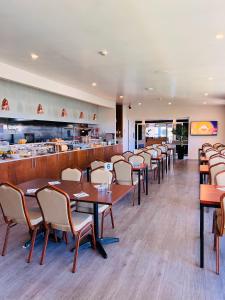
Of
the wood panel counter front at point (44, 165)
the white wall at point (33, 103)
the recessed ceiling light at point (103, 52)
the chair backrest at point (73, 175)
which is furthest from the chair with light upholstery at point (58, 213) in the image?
the white wall at point (33, 103)

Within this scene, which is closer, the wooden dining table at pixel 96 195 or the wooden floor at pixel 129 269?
the wooden floor at pixel 129 269

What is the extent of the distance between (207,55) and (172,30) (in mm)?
1578

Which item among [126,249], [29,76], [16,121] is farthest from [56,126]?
[126,249]

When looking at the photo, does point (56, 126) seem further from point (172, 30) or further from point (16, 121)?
point (172, 30)

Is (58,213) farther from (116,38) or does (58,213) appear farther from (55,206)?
(116,38)

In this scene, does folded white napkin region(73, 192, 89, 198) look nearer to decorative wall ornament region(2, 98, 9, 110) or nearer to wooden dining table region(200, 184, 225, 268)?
wooden dining table region(200, 184, 225, 268)

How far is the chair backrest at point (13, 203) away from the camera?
2.76 meters

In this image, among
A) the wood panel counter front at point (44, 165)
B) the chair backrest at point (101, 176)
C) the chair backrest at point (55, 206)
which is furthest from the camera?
the wood panel counter front at point (44, 165)

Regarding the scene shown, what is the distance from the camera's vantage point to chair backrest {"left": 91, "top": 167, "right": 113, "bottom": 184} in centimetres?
397

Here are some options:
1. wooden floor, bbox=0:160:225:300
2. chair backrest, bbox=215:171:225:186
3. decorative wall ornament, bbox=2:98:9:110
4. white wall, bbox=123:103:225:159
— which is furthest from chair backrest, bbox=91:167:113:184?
white wall, bbox=123:103:225:159

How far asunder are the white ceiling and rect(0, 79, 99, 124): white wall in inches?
38.9

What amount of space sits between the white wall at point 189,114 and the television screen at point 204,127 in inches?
6.7

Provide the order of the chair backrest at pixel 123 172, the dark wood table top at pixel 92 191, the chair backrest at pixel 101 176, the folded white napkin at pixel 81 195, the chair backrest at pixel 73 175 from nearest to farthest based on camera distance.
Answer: the dark wood table top at pixel 92 191
the folded white napkin at pixel 81 195
the chair backrest at pixel 101 176
the chair backrest at pixel 73 175
the chair backrest at pixel 123 172

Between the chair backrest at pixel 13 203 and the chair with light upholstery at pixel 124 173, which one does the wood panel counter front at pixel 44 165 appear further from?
the chair backrest at pixel 13 203
